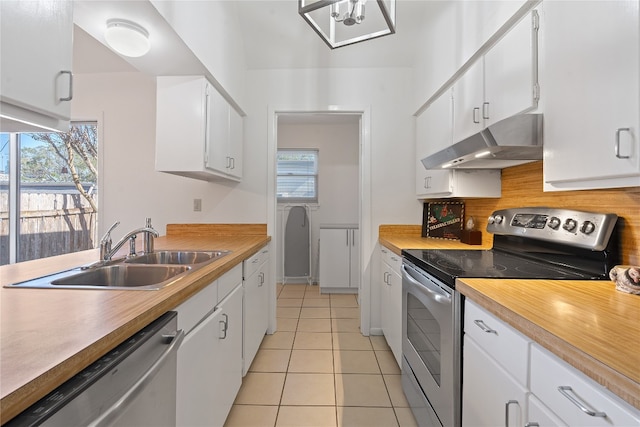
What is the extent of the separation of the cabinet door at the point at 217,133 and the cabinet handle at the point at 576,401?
2.03 m


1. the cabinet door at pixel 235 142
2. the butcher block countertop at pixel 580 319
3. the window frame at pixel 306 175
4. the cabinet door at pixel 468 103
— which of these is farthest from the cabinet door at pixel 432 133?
the window frame at pixel 306 175

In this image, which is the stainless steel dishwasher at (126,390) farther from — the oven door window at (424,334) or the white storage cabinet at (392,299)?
the white storage cabinet at (392,299)

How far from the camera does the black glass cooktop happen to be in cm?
128

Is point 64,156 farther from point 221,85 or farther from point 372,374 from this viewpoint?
point 372,374

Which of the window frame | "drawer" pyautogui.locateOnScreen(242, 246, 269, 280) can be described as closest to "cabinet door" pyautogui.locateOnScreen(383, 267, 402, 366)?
"drawer" pyautogui.locateOnScreen(242, 246, 269, 280)

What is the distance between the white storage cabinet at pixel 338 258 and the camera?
4184mm

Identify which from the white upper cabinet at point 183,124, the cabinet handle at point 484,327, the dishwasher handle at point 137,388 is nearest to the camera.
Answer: the dishwasher handle at point 137,388

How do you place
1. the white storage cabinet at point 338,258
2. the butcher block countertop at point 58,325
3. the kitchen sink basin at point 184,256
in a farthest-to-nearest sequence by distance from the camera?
the white storage cabinet at point 338,258 < the kitchen sink basin at point 184,256 < the butcher block countertop at point 58,325

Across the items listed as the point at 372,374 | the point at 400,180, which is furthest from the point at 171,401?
the point at 400,180

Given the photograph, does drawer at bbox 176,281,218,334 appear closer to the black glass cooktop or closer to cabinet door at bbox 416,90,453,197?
the black glass cooktop

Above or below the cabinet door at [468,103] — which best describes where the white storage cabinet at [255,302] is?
below

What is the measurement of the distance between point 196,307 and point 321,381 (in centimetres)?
128

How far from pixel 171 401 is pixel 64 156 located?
3.01m

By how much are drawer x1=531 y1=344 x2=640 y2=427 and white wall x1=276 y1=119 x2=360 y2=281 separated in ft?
12.9
